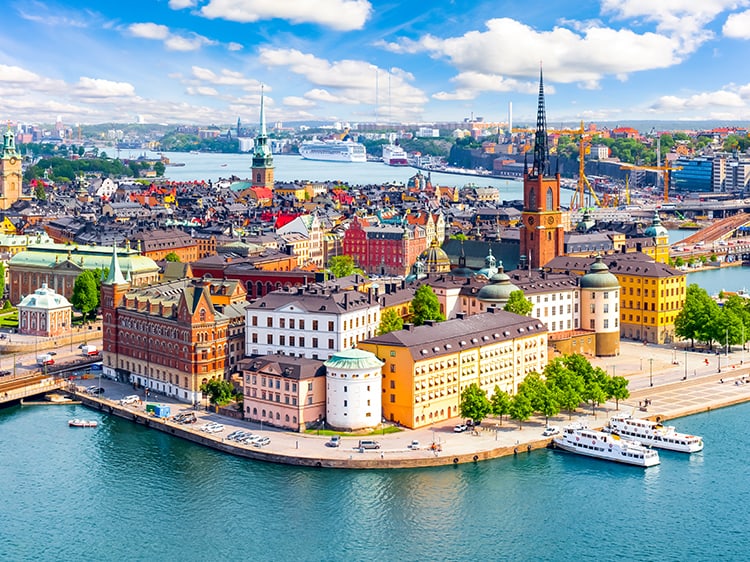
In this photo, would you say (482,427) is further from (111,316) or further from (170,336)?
(111,316)

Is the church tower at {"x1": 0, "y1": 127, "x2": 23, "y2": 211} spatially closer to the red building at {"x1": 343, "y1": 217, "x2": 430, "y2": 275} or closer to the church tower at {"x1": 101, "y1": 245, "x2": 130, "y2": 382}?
the red building at {"x1": 343, "y1": 217, "x2": 430, "y2": 275}

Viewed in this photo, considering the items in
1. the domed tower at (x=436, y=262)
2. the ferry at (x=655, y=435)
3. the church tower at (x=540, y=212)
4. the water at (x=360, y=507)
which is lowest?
the water at (x=360, y=507)

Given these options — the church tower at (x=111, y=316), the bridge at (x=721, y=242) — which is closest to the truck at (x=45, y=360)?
the church tower at (x=111, y=316)

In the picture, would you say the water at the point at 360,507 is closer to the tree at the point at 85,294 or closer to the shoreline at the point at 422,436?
the shoreline at the point at 422,436

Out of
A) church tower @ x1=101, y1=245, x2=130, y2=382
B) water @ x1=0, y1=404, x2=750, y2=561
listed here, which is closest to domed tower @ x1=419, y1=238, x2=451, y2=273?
church tower @ x1=101, y1=245, x2=130, y2=382

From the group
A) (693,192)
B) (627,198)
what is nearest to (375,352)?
(627,198)

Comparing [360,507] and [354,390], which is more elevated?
[354,390]

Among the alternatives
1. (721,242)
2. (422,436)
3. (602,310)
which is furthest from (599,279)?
(721,242)

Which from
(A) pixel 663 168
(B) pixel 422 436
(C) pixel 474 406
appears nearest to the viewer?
(B) pixel 422 436
